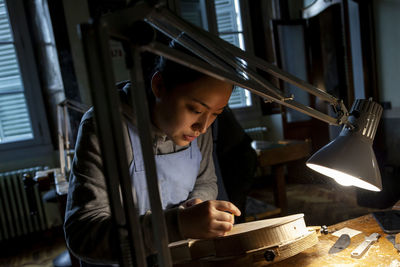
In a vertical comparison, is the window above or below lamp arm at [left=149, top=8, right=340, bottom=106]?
above

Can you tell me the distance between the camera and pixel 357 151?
2.31 feet

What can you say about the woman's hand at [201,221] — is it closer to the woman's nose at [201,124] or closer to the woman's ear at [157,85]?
the woman's nose at [201,124]

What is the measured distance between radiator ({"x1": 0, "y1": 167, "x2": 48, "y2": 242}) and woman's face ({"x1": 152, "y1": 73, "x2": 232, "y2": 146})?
343 cm

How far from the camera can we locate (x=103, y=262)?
2.43 ft

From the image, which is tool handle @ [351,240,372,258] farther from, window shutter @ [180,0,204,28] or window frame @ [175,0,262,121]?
window shutter @ [180,0,204,28]

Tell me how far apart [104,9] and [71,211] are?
4.00m

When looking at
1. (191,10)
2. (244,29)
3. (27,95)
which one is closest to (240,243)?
(27,95)

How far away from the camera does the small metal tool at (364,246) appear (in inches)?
35.4

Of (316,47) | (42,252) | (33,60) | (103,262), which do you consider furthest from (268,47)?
(103,262)

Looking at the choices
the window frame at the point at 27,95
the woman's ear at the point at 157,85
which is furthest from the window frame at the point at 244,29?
the woman's ear at the point at 157,85

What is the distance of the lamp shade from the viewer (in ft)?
2.27

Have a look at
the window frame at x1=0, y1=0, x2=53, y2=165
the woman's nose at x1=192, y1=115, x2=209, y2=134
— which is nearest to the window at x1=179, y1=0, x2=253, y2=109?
the window frame at x1=0, y1=0, x2=53, y2=165

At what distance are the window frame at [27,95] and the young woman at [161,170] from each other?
11.6 feet

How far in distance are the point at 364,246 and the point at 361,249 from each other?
0.09 ft
